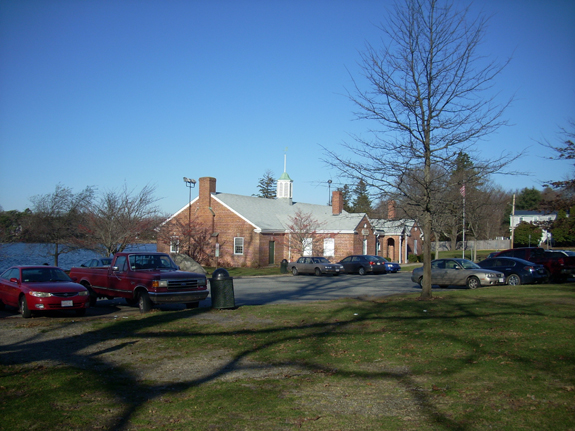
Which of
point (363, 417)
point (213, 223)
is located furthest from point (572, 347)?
point (213, 223)

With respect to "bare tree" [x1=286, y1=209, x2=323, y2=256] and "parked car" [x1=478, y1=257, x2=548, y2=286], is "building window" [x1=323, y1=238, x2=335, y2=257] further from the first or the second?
"parked car" [x1=478, y1=257, x2=548, y2=286]

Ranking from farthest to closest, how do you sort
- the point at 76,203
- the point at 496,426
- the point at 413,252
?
the point at 413,252, the point at 76,203, the point at 496,426

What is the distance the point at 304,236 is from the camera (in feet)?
140

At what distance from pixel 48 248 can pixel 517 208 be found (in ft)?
278

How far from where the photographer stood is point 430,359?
7988mm

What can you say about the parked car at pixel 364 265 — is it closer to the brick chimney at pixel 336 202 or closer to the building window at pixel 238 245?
the building window at pixel 238 245

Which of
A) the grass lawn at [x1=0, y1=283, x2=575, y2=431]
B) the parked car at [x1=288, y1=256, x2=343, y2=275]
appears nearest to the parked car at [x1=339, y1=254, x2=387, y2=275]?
the parked car at [x1=288, y1=256, x2=343, y2=275]

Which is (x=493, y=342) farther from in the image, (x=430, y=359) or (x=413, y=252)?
(x=413, y=252)

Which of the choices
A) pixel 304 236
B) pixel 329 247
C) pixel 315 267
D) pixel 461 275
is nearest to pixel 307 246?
pixel 304 236

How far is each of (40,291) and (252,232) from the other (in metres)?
28.2

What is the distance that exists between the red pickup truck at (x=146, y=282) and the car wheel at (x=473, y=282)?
12042 millimetres

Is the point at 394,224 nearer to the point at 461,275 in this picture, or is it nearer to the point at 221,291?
the point at 461,275

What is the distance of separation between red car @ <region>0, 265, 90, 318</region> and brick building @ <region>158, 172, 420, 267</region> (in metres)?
26.2

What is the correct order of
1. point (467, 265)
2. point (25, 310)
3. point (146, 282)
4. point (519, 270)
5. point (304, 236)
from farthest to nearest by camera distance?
point (304, 236) → point (519, 270) → point (467, 265) → point (146, 282) → point (25, 310)
